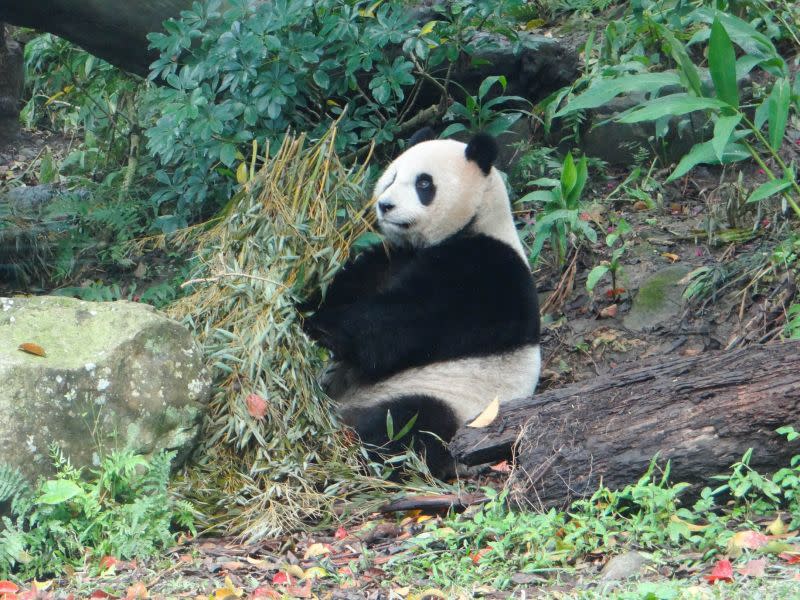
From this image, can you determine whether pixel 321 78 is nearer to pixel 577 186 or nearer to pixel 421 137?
pixel 421 137

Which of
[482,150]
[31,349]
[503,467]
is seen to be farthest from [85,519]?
[482,150]

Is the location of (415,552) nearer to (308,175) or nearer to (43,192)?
(308,175)

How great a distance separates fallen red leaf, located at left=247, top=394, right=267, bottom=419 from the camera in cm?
479

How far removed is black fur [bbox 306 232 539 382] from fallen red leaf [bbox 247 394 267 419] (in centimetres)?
66

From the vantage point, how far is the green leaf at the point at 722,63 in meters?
4.69

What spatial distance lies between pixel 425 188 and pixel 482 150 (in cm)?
41

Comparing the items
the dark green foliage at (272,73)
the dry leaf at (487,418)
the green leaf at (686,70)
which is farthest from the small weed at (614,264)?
the dry leaf at (487,418)

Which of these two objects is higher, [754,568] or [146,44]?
[146,44]

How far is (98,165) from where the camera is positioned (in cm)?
862

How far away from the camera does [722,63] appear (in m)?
4.77

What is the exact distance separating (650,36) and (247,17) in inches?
135

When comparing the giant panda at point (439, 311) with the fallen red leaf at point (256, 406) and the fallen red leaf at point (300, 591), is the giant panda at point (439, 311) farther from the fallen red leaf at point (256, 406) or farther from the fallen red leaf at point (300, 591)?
the fallen red leaf at point (300, 591)

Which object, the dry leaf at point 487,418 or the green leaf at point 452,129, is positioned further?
the green leaf at point 452,129

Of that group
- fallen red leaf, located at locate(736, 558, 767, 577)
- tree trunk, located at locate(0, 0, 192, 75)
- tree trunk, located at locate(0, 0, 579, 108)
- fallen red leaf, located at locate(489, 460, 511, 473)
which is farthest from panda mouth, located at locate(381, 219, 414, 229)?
fallen red leaf, located at locate(736, 558, 767, 577)
